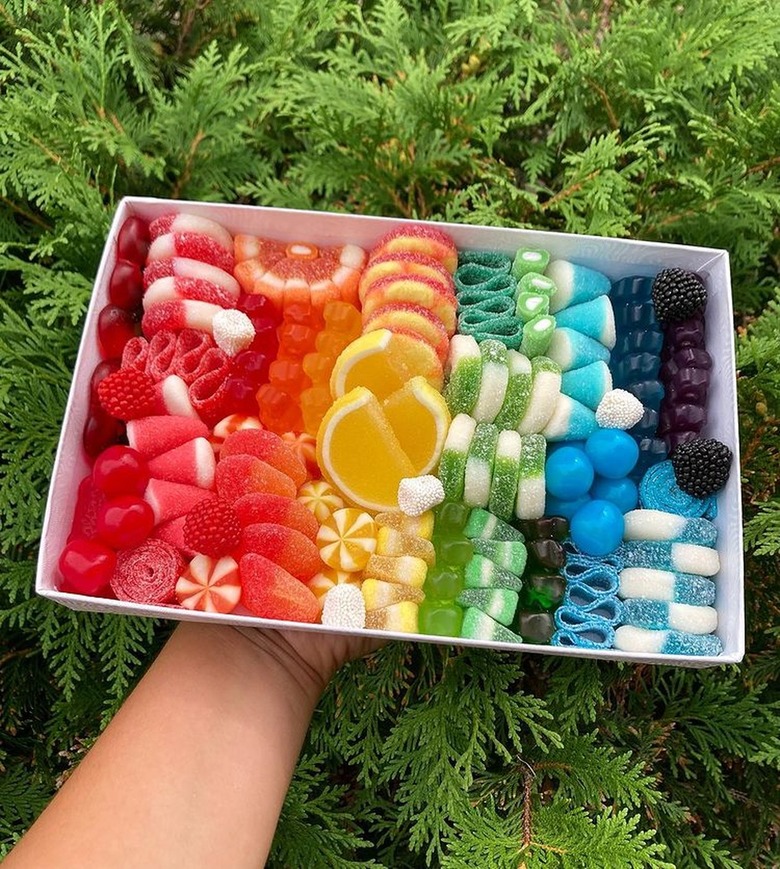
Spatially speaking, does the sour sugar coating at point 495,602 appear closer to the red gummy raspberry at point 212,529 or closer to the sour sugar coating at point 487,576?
the sour sugar coating at point 487,576

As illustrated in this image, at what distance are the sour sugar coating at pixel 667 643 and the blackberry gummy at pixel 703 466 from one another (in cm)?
23

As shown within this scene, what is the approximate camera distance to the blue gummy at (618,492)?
1.29 m

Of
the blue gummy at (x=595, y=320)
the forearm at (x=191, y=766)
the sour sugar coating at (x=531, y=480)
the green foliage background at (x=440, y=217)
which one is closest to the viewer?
the forearm at (x=191, y=766)

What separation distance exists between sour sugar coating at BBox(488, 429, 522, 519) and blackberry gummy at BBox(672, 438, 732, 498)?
267 millimetres

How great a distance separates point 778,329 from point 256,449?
1051 mm

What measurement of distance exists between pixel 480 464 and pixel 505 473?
4cm

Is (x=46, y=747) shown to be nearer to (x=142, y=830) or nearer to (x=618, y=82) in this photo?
(x=142, y=830)

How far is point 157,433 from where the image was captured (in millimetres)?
1271

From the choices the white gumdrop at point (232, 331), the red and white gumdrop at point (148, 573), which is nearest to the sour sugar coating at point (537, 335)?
the white gumdrop at point (232, 331)

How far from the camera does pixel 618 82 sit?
1.75 m

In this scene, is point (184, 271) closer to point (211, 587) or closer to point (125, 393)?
point (125, 393)

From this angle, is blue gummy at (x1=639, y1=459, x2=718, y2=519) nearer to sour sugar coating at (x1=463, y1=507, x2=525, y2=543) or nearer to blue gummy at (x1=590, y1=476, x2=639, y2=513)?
blue gummy at (x1=590, y1=476, x2=639, y2=513)

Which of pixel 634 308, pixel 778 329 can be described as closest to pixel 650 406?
pixel 634 308

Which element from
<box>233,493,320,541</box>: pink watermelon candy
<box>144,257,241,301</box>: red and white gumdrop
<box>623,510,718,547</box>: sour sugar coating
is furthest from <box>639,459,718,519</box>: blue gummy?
<box>144,257,241,301</box>: red and white gumdrop
